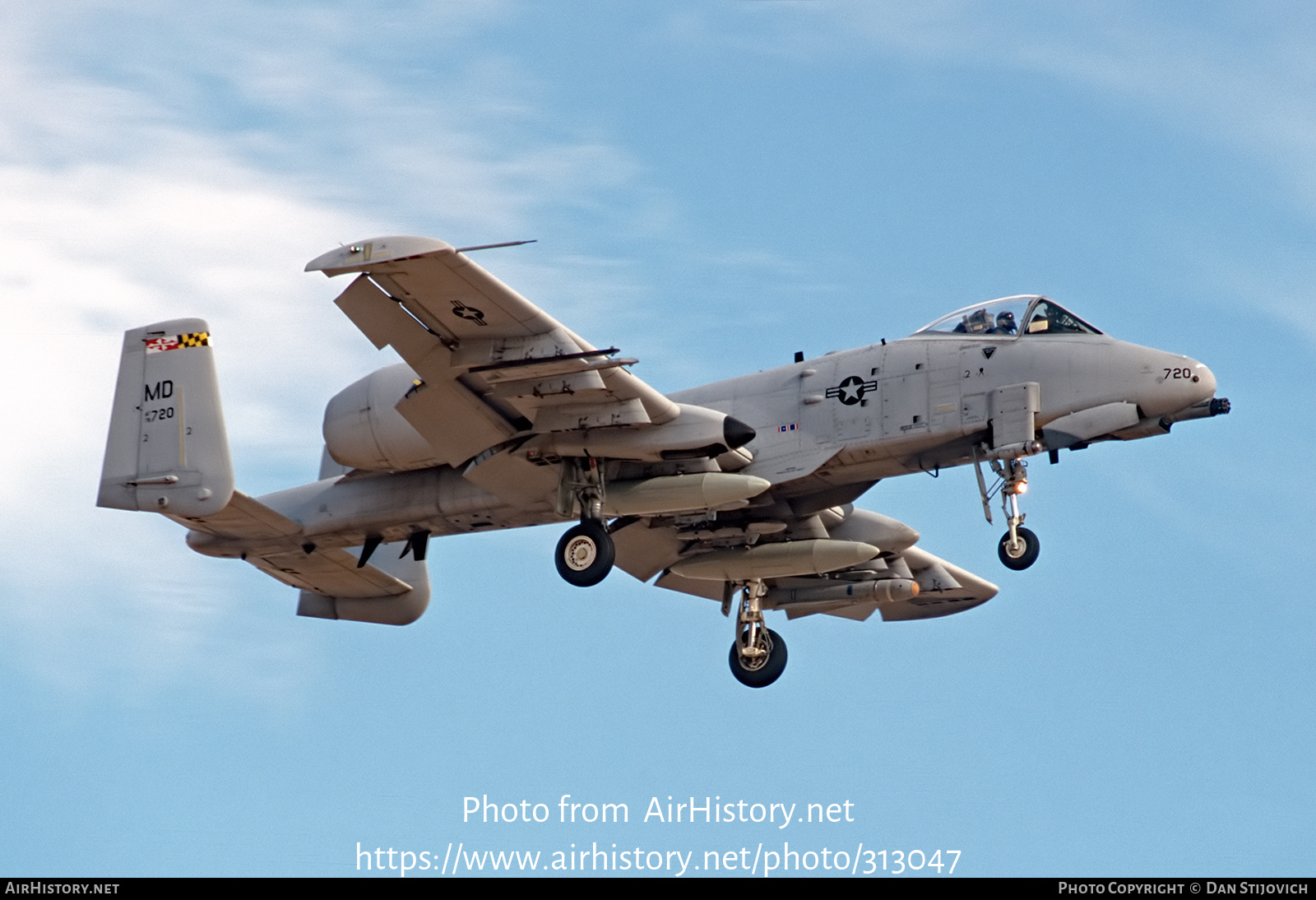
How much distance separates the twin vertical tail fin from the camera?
2739cm

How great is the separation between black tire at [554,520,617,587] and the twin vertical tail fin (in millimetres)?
5036

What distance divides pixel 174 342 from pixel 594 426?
6.58 meters

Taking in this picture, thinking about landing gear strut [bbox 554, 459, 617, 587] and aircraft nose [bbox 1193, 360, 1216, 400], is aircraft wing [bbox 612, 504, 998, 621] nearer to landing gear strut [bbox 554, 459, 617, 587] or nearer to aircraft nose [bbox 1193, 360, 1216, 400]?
landing gear strut [bbox 554, 459, 617, 587]

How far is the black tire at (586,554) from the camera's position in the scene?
2652cm

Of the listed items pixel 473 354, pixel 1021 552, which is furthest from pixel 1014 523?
pixel 473 354

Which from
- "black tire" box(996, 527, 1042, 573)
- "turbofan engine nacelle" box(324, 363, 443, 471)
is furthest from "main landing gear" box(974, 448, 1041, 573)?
"turbofan engine nacelle" box(324, 363, 443, 471)

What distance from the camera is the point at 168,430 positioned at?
2753 centimetres

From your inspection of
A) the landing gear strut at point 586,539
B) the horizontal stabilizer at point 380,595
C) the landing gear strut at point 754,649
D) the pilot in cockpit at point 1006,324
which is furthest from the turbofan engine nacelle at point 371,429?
the pilot in cockpit at point 1006,324

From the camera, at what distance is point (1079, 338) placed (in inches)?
1037

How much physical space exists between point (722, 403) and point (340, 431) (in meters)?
5.44

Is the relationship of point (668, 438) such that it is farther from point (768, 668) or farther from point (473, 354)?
point (768, 668)

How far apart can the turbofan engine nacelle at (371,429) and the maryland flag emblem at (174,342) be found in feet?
7.66
